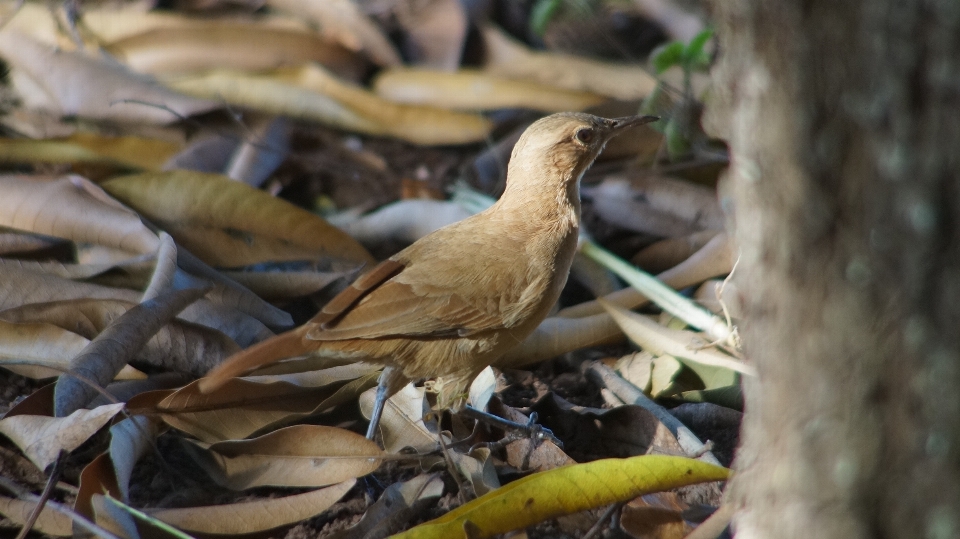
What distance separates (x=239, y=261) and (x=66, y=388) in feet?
3.76

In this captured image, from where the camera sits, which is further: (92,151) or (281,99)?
(281,99)

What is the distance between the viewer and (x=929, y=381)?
1.51 metres

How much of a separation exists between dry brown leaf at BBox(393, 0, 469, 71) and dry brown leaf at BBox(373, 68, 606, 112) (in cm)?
21

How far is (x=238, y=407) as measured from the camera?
113 inches

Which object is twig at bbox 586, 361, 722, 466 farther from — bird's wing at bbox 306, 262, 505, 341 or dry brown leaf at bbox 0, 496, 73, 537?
dry brown leaf at bbox 0, 496, 73, 537

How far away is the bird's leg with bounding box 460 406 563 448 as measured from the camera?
9.34 ft

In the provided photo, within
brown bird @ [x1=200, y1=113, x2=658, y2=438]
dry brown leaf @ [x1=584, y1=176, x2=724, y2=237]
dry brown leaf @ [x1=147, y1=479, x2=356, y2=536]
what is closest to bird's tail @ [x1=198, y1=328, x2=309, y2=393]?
brown bird @ [x1=200, y1=113, x2=658, y2=438]

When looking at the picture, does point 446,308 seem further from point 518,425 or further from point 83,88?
point 83,88

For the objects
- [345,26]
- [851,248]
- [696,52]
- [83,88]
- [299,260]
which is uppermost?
[851,248]

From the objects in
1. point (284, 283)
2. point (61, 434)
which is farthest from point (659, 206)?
point (61, 434)

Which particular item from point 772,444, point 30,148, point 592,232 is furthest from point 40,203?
point 772,444

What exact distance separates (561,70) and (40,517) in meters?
4.09

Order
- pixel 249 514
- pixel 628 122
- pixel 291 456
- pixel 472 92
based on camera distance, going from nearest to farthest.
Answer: pixel 249 514
pixel 291 456
pixel 628 122
pixel 472 92

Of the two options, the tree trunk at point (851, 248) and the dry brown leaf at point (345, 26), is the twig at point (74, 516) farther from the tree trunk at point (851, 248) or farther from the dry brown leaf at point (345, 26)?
the dry brown leaf at point (345, 26)
